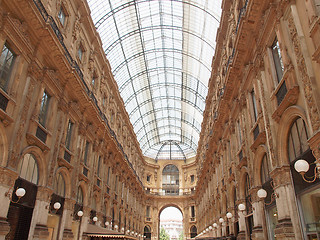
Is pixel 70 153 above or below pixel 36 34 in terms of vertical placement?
below

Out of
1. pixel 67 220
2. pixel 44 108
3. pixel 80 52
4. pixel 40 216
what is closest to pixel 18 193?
pixel 40 216

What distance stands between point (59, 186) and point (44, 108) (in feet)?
14.5

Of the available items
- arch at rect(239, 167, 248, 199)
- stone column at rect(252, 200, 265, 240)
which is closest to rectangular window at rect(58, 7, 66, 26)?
arch at rect(239, 167, 248, 199)

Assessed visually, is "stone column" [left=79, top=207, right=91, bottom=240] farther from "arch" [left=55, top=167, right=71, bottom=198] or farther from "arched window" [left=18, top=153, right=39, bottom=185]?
"arched window" [left=18, top=153, right=39, bottom=185]

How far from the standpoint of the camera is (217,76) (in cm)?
2361

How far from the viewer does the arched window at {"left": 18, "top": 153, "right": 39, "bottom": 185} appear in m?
11.7

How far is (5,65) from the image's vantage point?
1084 centimetres

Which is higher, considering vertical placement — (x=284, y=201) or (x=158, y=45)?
(x=158, y=45)

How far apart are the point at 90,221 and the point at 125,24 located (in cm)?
1923

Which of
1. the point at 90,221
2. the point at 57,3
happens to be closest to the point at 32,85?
the point at 57,3

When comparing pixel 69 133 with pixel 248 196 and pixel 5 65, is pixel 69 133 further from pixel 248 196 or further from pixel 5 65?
pixel 248 196

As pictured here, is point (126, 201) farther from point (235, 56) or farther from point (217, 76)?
point (235, 56)

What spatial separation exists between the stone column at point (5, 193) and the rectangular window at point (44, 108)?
3.95 meters

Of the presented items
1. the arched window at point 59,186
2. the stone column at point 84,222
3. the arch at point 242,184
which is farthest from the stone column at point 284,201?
the stone column at point 84,222
